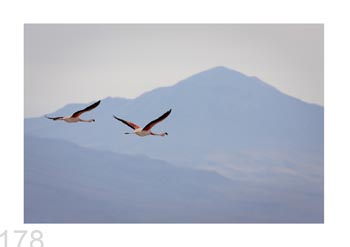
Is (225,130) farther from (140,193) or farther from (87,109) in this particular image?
(87,109)

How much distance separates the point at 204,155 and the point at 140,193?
0.91 meters

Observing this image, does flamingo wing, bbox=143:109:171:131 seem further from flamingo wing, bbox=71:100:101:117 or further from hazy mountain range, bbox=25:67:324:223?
flamingo wing, bbox=71:100:101:117

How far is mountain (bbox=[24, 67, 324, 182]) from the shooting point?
31.8ft

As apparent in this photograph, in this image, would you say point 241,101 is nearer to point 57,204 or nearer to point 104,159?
point 104,159

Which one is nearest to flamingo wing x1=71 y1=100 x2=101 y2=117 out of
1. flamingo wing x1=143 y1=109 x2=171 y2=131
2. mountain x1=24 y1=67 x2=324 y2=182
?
mountain x1=24 y1=67 x2=324 y2=182

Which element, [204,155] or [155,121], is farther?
[204,155]

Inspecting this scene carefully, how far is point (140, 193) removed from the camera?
9680 millimetres

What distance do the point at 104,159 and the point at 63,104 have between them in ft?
2.74

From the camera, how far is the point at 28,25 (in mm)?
9602

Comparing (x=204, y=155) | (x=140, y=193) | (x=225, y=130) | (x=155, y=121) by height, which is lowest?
(x=140, y=193)

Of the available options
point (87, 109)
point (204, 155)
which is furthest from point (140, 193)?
point (87, 109)

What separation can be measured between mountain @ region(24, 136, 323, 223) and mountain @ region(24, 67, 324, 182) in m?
0.12

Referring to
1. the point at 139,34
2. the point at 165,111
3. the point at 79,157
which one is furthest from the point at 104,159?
the point at 139,34

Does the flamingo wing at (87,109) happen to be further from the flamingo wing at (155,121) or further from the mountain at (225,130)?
the flamingo wing at (155,121)
